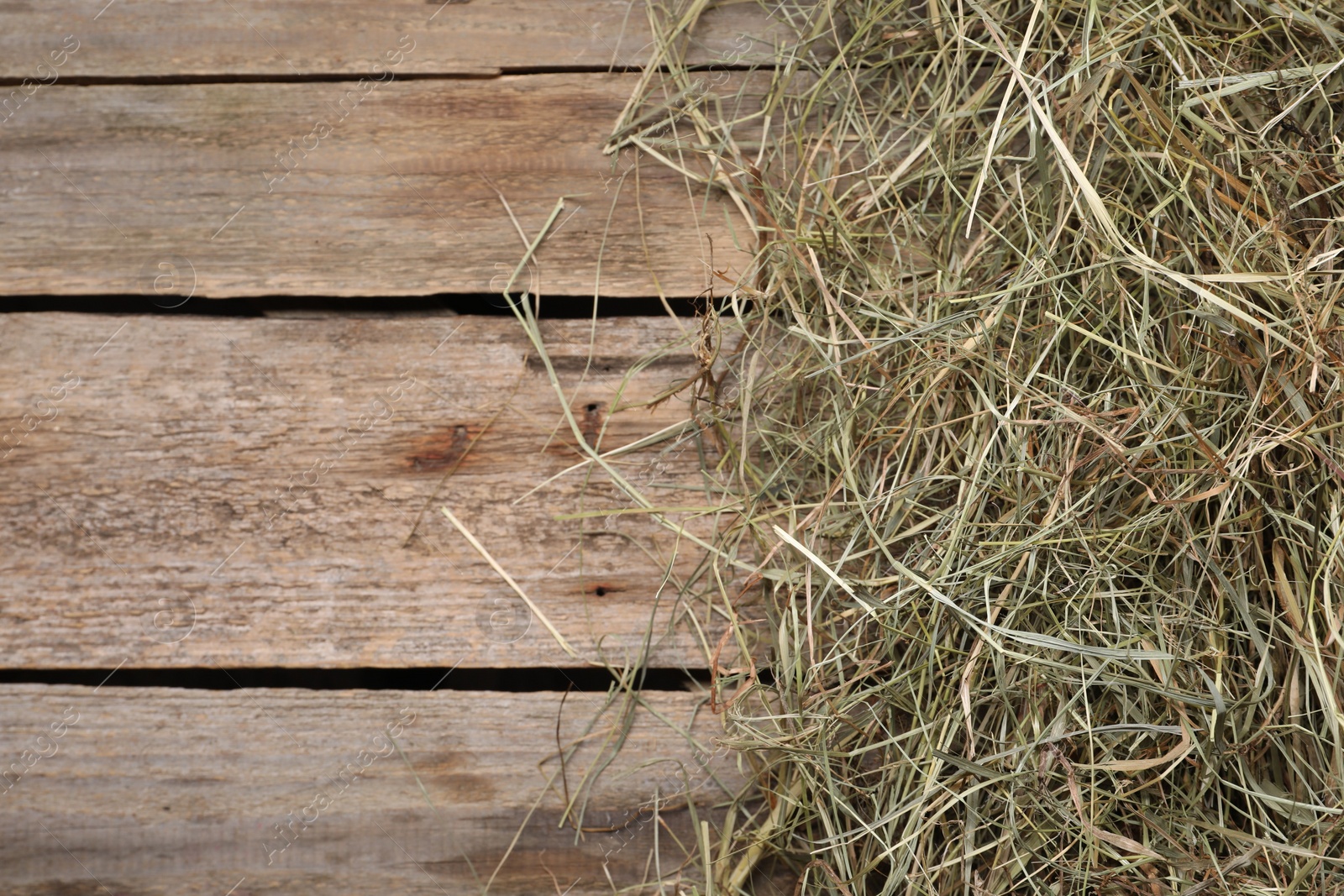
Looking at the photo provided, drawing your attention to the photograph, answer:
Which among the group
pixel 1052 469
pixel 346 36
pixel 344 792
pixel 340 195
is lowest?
pixel 344 792

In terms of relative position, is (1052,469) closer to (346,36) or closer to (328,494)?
(328,494)

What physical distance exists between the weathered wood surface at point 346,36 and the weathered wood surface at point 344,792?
0.75m

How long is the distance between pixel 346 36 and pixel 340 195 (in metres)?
0.20

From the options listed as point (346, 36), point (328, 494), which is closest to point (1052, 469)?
point (328, 494)

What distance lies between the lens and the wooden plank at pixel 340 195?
0.98 meters

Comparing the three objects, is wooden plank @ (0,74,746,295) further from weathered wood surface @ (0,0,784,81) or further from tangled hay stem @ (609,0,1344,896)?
tangled hay stem @ (609,0,1344,896)

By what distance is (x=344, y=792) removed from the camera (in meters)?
0.91

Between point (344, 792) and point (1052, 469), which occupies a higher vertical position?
point (1052, 469)

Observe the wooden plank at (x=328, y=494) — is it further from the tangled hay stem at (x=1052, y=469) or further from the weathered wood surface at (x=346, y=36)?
the weathered wood surface at (x=346, y=36)

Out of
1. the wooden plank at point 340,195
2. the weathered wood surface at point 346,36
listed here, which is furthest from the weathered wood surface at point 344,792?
the weathered wood surface at point 346,36

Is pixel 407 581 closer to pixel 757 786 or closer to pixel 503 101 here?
pixel 757 786

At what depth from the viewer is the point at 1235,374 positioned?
2.70 ft

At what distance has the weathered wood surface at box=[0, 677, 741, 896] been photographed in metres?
0.91

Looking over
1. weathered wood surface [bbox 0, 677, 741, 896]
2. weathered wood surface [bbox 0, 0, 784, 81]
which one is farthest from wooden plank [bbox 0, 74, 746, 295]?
weathered wood surface [bbox 0, 677, 741, 896]
